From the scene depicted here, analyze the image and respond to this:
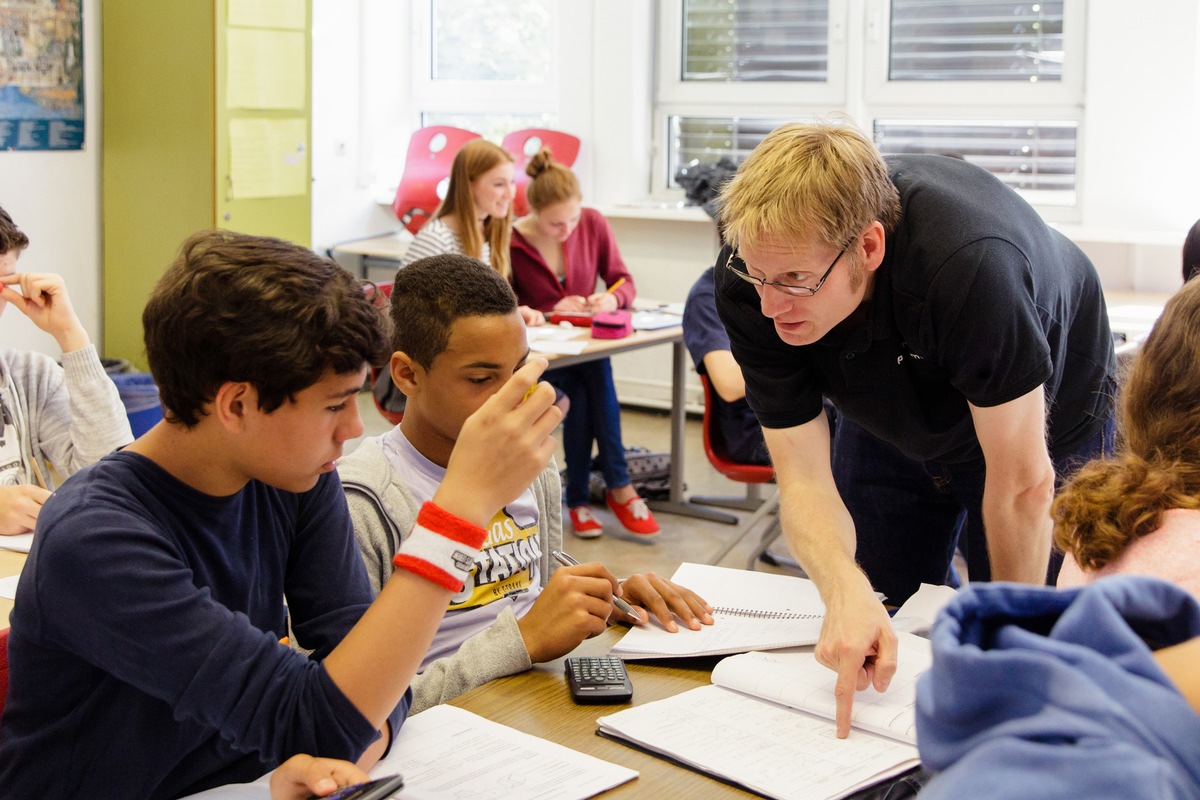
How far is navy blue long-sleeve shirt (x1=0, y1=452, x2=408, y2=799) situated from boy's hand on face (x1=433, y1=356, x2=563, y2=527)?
193mm

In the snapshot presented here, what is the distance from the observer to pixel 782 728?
1178 millimetres

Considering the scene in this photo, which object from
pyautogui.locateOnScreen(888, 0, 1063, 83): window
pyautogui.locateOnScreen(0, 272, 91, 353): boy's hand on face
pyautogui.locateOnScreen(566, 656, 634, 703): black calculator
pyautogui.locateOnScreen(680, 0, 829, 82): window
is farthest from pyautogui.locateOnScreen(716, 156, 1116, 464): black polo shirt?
pyautogui.locateOnScreen(680, 0, 829, 82): window

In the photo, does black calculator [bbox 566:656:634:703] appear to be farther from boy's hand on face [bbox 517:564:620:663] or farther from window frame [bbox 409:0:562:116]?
window frame [bbox 409:0:562:116]

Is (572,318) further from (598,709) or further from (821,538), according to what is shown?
(598,709)

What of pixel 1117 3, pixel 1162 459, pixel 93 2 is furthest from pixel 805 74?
pixel 1162 459

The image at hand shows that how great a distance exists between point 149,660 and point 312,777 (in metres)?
0.17

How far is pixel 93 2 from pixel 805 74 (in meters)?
2.90

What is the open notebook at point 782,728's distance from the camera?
42.4 inches

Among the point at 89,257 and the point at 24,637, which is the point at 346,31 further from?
the point at 24,637

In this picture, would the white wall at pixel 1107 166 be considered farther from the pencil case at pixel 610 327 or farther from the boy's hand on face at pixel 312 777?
the boy's hand on face at pixel 312 777

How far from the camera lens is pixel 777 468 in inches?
64.7

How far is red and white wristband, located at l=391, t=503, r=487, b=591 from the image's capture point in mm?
1036

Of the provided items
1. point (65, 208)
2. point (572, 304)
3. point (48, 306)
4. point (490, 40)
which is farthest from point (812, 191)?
point (490, 40)

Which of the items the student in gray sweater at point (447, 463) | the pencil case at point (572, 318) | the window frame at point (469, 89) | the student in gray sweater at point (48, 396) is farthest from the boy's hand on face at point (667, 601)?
the window frame at point (469, 89)
